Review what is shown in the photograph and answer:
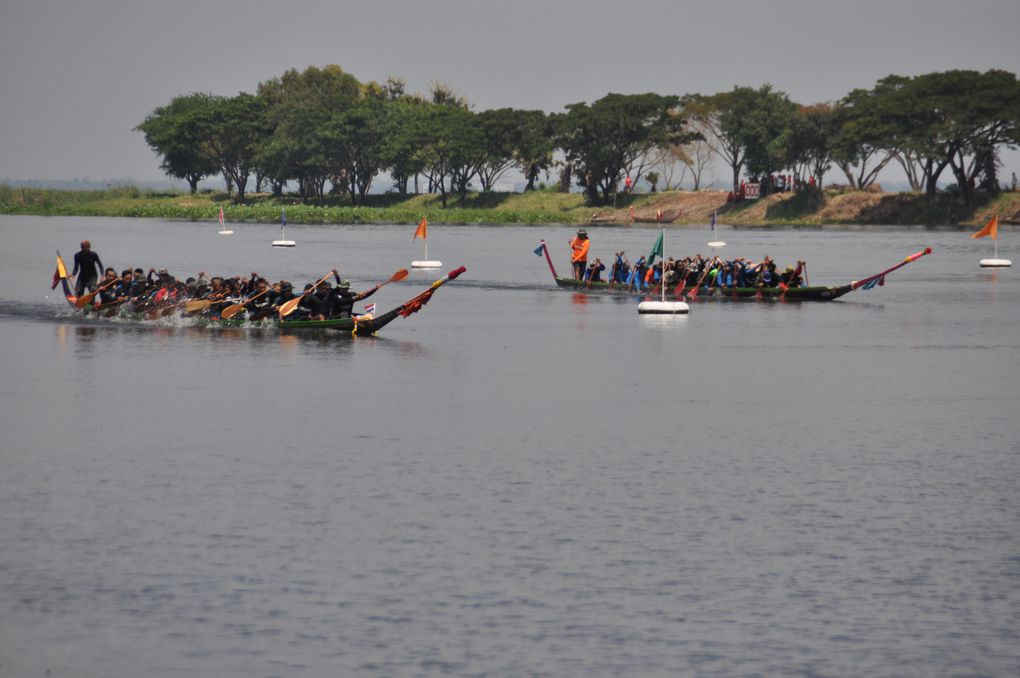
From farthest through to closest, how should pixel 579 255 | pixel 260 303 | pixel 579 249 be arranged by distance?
1. pixel 579 255
2. pixel 579 249
3. pixel 260 303

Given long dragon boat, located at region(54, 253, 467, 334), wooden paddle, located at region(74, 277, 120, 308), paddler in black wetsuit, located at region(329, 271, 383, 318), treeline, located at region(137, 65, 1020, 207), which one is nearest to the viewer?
long dragon boat, located at region(54, 253, 467, 334)

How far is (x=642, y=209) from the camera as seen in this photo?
15988 cm

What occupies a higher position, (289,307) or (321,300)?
(321,300)

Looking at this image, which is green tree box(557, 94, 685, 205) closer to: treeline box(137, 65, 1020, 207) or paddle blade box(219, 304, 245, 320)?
treeline box(137, 65, 1020, 207)

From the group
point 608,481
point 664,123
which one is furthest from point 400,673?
point 664,123

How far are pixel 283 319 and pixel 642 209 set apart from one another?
393ft

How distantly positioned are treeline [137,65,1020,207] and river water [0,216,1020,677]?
86.7 m

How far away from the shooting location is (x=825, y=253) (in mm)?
97688

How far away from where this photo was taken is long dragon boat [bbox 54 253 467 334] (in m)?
40.7

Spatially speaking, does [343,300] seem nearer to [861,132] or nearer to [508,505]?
[508,505]

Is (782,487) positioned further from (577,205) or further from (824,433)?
(577,205)

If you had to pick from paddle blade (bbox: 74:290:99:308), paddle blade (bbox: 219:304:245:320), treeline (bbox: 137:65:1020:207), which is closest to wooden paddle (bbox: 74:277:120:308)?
paddle blade (bbox: 74:290:99:308)

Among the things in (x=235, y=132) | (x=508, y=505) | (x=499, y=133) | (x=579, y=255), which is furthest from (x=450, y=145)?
(x=508, y=505)

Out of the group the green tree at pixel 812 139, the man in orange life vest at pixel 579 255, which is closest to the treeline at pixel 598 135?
the green tree at pixel 812 139
